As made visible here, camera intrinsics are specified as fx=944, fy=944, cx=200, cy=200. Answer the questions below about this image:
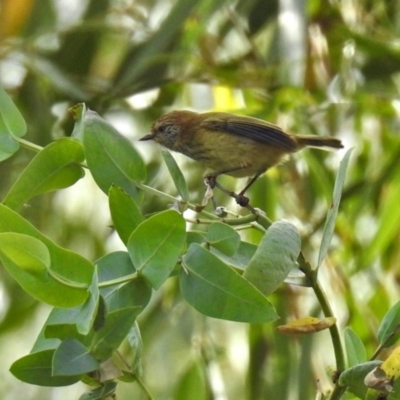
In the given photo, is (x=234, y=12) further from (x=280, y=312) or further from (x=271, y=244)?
(x=271, y=244)

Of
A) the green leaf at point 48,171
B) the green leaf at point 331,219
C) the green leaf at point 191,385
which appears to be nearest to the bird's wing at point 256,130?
the green leaf at point 191,385

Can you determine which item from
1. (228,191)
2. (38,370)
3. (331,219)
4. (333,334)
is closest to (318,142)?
(228,191)

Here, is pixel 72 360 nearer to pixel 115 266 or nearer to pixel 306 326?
pixel 115 266

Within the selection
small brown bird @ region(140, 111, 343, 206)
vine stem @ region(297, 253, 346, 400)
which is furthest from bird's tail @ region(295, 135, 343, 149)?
vine stem @ region(297, 253, 346, 400)

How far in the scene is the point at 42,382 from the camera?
0.84 meters

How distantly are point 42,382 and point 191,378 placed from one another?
1270mm

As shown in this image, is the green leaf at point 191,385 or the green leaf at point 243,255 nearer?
the green leaf at point 243,255

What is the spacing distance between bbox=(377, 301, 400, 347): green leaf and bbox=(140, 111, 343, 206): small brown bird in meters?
1.02

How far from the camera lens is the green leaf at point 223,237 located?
34.5 inches

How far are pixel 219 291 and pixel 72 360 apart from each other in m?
0.14

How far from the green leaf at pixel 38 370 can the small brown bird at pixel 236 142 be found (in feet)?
3.64

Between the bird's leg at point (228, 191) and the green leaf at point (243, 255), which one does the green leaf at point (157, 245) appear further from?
the bird's leg at point (228, 191)

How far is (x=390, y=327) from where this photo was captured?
2.98 ft

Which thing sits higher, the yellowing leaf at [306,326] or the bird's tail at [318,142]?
the bird's tail at [318,142]
